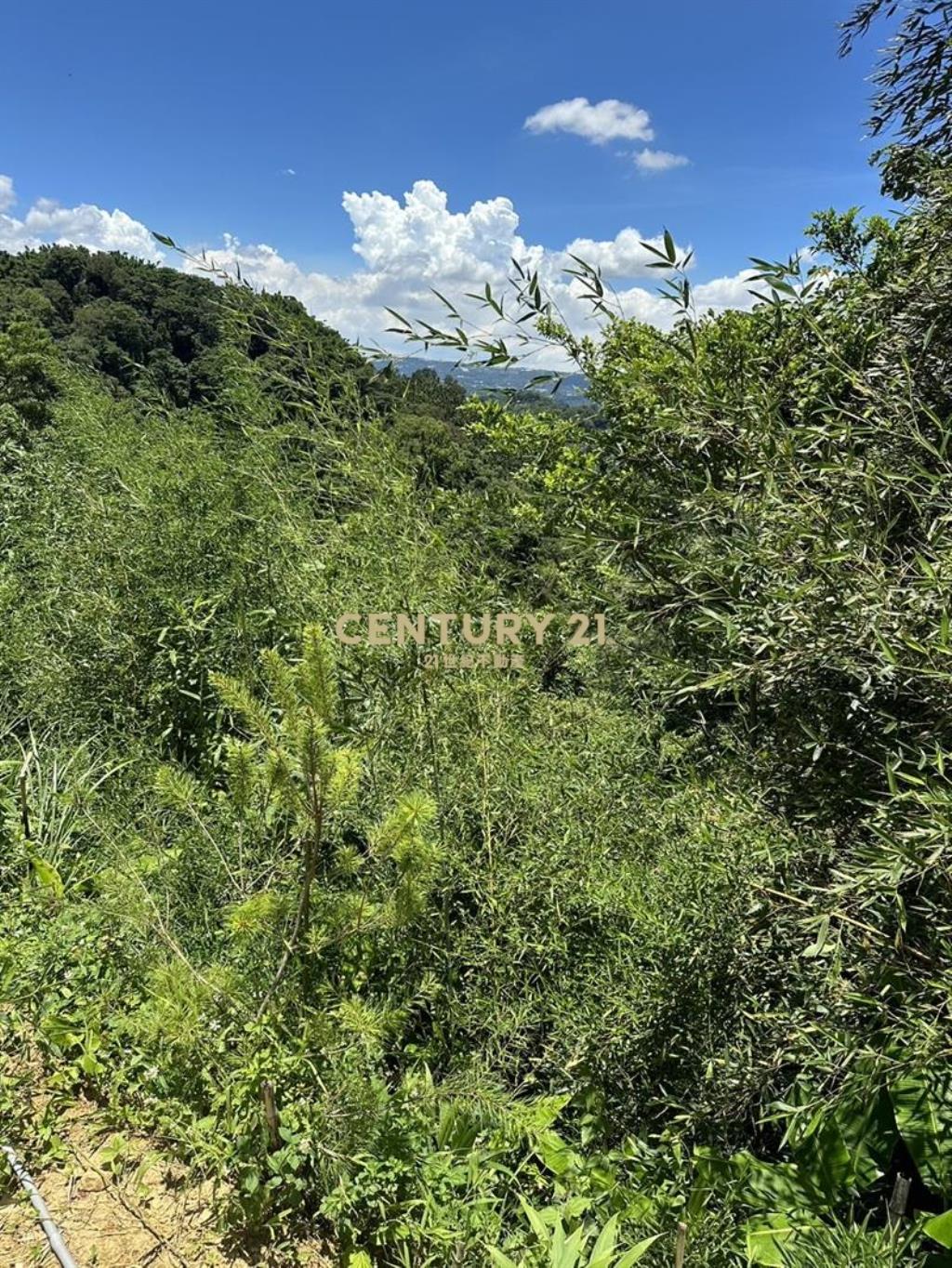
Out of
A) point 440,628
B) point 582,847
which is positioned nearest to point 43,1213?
point 582,847

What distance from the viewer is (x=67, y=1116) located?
1591 mm

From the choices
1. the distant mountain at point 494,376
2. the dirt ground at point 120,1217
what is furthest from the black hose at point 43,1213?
the distant mountain at point 494,376

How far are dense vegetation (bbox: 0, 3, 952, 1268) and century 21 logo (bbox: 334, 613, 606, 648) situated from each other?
0.16 ft

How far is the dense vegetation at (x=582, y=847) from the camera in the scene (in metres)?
1.01

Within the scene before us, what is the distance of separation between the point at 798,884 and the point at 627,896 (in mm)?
493

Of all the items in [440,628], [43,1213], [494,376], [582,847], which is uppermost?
[494,376]

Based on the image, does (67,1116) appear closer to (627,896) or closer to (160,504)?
(627,896)

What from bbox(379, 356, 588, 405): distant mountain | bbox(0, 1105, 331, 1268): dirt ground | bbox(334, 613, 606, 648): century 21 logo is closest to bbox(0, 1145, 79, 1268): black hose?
bbox(0, 1105, 331, 1268): dirt ground

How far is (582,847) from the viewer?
5.61ft

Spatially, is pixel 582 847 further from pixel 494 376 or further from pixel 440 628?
pixel 494 376

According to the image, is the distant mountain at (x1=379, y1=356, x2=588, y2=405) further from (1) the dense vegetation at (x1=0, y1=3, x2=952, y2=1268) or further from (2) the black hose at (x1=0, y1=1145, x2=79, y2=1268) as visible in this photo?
(2) the black hose at (x1=0, y1=1145, x2=79, y2=1268)

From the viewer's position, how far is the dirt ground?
1310 mm

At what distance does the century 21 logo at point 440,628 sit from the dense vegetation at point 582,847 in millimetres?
→ 49

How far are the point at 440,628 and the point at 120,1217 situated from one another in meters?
1.43
